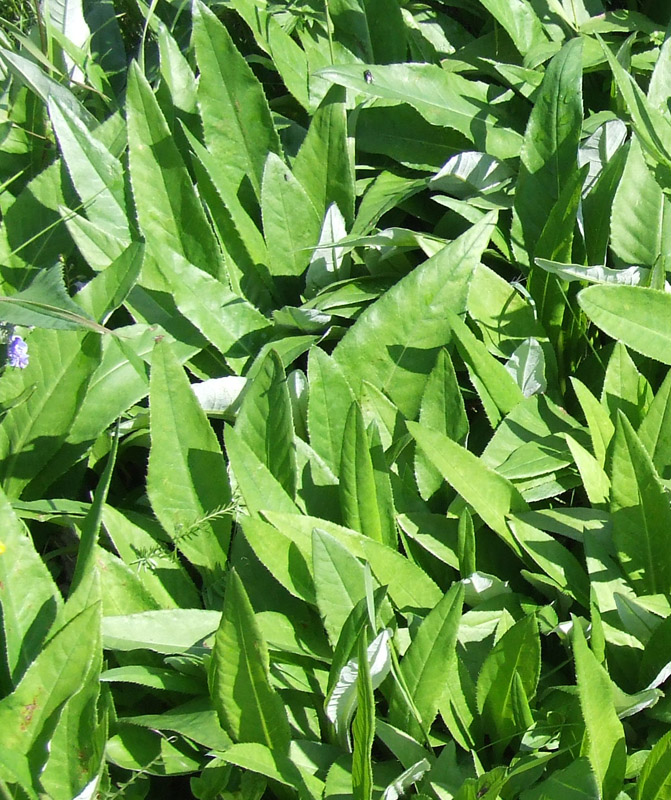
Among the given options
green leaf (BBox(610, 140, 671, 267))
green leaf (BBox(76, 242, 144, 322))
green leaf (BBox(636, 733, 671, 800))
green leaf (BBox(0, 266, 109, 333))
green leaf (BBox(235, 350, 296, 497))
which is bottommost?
green leaf (BBox(636, 733, 671, 800))

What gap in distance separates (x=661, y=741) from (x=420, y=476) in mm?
510

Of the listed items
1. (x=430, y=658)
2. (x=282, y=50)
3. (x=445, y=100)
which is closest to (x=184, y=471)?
(x=430, y=658)

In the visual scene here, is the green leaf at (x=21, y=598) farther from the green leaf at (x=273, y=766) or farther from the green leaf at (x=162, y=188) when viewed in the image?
the green leaf at (x=162, y=188)

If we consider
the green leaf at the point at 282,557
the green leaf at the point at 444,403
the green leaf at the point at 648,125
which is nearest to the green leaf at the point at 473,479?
the green leaf at the point at 444,403

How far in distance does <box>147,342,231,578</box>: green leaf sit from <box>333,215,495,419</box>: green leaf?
273 millimetres

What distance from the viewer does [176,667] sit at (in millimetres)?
1178

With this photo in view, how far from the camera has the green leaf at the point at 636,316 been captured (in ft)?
4.37

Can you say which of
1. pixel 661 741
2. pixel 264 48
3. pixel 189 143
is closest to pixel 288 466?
pixel 661 741

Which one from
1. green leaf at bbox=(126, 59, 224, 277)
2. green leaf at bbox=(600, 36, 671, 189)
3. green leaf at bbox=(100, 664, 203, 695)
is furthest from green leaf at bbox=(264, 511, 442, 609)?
green leaf at bbox=(600, 36, 671, 189)

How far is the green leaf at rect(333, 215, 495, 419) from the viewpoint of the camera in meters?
1.47

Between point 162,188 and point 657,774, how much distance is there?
48.6 inches

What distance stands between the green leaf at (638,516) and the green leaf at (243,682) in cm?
49

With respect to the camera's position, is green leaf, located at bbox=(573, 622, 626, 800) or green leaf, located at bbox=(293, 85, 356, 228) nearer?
green leaf, located at bbox=(573, 622, 626, 800)

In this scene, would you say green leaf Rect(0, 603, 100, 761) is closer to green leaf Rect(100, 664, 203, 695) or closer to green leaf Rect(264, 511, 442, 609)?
green leaf Rect(100, 664, 203, 695)
